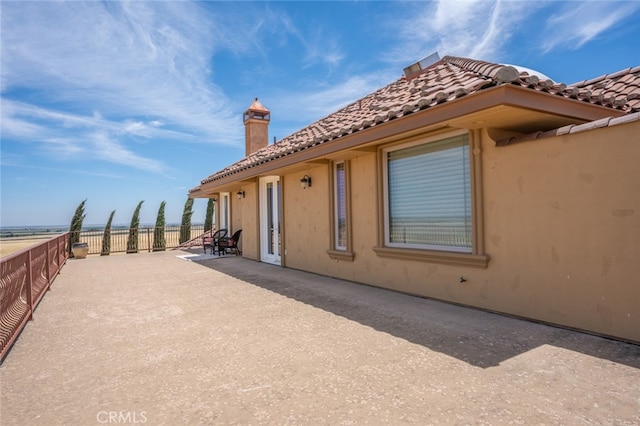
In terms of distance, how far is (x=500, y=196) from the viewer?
5.11 m

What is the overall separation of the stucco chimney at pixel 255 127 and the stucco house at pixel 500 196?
8907 millimetres

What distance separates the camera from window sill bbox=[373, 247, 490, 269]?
5285 mm

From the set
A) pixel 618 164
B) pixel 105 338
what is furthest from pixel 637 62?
pixel 105 338

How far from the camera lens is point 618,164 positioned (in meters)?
3.92

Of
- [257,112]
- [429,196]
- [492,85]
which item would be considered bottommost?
[429,196]

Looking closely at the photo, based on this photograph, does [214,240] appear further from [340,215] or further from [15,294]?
[15,294]

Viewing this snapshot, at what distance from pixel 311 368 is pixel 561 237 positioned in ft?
11.4

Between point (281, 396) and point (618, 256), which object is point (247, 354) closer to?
point (281, 396)

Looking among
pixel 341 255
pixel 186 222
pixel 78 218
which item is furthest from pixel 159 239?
pixel 341 255

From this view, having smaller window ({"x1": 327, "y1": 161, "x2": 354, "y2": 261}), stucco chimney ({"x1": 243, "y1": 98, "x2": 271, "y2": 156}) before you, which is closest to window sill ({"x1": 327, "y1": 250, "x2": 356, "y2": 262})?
smaller window ({"x1": 327, "y1": 161, "x2": 354, "y2": 261})

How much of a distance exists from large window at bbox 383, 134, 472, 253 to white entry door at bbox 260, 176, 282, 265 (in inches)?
192

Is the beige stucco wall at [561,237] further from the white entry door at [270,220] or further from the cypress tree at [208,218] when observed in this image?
the cypress tree at [208,218]

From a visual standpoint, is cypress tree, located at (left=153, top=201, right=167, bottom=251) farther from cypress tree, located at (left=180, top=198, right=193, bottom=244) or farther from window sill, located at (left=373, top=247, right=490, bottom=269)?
window sill, located at (left=373, top=247, right=490, bottom=269)

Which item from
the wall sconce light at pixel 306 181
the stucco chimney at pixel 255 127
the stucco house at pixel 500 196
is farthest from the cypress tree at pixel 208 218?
the stucco house at pixel 500 196
